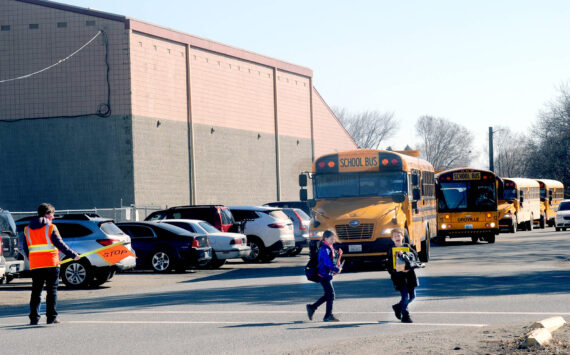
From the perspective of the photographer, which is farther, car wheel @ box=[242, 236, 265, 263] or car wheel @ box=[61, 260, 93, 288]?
car wheel @ box=[242, 236, 265, 263]

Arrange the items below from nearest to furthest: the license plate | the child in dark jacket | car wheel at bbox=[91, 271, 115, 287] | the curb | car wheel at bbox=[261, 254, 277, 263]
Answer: the curb, the child in dark jacket, car wheel at bbox=[91, 271, 115, 287], the license plate, car wheel at bbox=[261, 254, 277, 263]

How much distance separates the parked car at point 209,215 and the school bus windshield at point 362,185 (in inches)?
207

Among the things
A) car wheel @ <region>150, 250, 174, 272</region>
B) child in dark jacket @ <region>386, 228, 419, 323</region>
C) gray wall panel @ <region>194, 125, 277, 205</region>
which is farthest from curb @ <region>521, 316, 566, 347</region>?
gray wall panel @ <region>194, 125, 277, 205</region>

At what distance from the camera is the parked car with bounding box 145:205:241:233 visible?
27781mm

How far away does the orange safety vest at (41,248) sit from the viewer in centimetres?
1339

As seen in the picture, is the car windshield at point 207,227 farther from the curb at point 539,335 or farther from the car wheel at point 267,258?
the curb at point 539,335

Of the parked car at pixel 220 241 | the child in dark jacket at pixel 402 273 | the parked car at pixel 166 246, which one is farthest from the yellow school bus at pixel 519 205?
the child in dark jacket at pixel 402 273

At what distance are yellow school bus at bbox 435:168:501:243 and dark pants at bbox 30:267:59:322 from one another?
2560 cm

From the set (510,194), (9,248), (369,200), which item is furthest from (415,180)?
(510,194)

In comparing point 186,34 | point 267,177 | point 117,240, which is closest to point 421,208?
point 117,240

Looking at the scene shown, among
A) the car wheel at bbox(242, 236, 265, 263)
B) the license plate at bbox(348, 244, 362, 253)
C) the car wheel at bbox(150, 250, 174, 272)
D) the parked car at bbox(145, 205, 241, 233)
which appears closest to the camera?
the license plate at bbox(348, 244, 362, 253)

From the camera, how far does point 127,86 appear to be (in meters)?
45.5

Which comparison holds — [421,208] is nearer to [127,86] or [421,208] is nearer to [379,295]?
[379,295]

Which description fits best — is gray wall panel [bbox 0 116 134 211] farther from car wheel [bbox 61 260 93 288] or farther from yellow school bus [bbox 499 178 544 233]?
car wheel [bbox 61 260 93 288]
